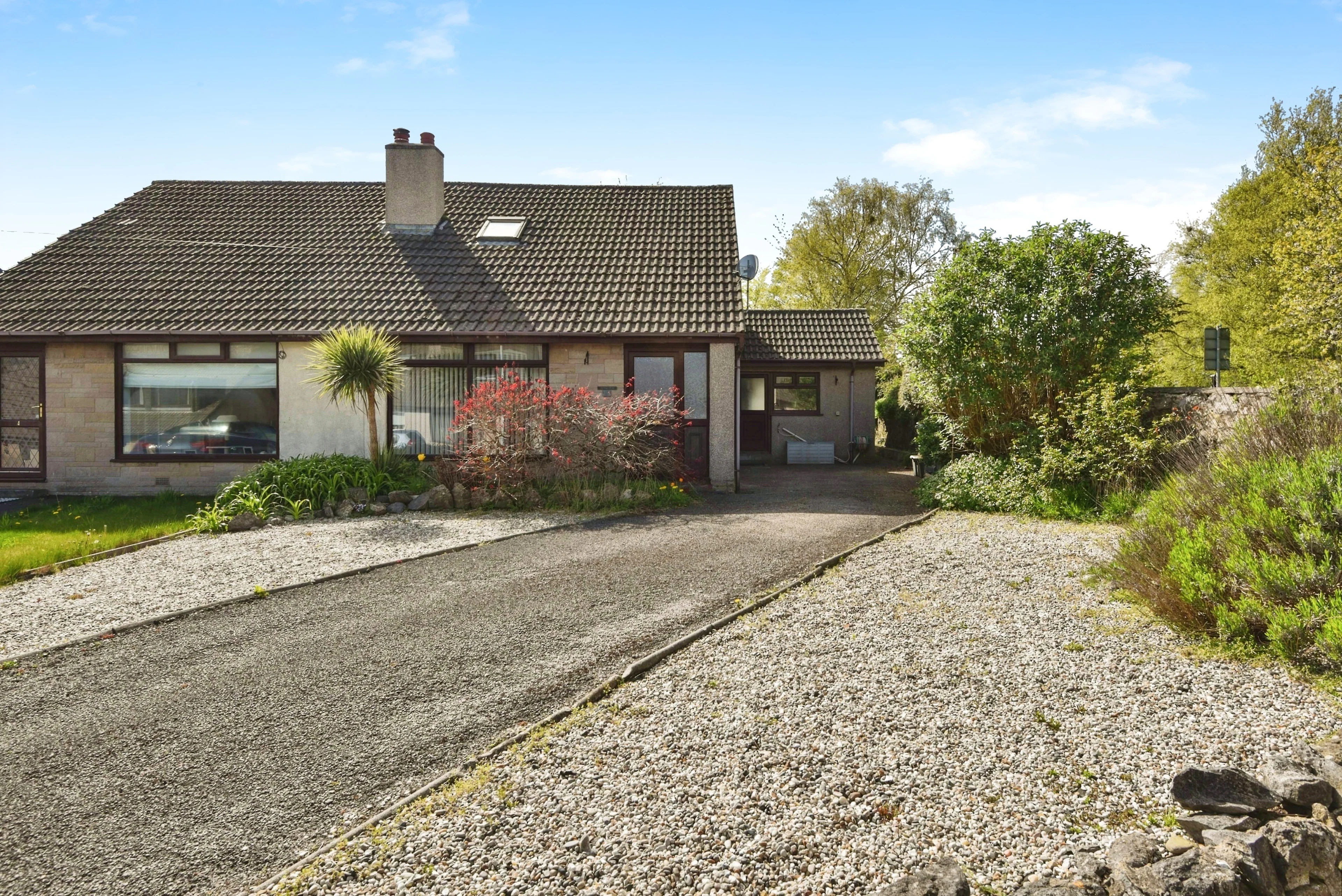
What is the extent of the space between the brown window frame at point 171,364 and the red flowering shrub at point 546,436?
3.97 metres

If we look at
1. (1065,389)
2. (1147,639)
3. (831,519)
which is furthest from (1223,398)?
(1147,639)

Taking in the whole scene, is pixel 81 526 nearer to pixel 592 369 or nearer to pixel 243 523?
A: pixel 243 523

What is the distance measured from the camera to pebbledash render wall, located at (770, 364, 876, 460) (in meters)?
19.8

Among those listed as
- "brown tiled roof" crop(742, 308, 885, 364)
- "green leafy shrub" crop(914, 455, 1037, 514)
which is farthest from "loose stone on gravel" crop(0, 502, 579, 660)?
"brown tiled roof" crop(742, 308, 885, 364)

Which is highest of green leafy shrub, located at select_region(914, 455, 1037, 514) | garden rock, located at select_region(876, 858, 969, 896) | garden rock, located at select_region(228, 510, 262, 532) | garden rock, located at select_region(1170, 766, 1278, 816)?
green leafy shrub, located at select_region(914, 455, 1037, 514)

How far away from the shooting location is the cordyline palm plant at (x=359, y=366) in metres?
11.6

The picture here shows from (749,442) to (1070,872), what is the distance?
55.6ft

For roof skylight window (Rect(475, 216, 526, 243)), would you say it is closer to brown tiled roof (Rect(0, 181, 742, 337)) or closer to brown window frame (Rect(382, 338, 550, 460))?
brown tiled roof (Rect(0, 181, 742, 337))

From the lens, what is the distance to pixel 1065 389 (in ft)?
36.5

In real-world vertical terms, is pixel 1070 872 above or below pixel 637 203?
below

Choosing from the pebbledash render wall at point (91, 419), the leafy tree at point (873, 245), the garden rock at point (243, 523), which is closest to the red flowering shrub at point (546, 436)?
the garden rock at point (243, 523)

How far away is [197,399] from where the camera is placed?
522 inches

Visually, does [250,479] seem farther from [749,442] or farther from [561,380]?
[749,442]

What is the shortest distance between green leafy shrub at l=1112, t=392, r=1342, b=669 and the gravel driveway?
0.29 meters
